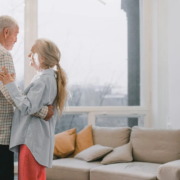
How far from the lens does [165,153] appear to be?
3.88 m

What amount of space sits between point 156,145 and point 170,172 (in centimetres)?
85

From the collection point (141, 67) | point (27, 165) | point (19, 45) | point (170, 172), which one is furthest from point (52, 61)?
point (141, 67)

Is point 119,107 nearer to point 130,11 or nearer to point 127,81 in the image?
point 127,81

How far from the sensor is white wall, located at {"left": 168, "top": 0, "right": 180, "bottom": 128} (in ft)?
14.5

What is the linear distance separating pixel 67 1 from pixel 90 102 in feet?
5.36

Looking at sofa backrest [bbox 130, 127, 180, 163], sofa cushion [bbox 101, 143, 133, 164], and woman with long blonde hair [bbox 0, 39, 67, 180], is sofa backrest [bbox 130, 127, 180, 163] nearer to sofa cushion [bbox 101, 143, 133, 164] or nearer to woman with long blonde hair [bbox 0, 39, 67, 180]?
sofa cushion [bbox 101, 143, 133, 164]

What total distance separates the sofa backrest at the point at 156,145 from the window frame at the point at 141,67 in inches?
38.4

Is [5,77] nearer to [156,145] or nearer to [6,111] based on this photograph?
[6,111]

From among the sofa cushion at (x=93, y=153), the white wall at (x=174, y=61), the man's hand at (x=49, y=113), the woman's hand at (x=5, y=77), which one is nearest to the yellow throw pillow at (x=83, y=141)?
the sofa cushion at (x=93, y=153)

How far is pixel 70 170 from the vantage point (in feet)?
12.4

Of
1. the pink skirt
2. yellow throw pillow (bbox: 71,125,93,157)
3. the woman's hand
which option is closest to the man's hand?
the pink skirt

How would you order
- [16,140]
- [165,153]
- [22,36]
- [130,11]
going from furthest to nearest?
[130,11] < [22,36] < [165,153] < [16,140]

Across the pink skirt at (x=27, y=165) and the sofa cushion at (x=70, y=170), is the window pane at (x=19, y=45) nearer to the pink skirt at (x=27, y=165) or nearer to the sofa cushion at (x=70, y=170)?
the sofa cushion at (x=70, y=170)

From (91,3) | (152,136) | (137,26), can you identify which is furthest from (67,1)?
(152,136)
